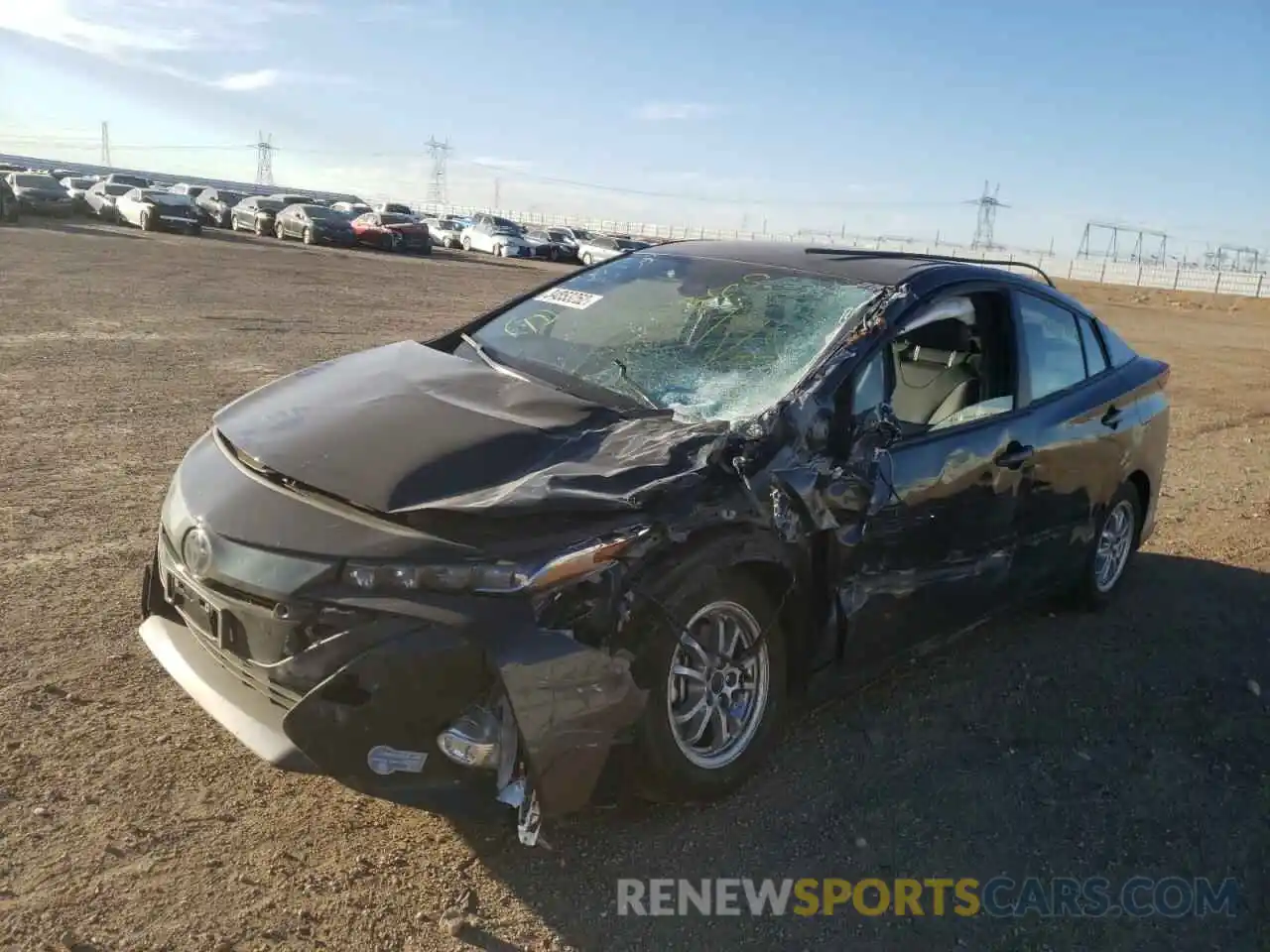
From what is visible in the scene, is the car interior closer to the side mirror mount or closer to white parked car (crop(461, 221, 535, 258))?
A: the side mirror mount

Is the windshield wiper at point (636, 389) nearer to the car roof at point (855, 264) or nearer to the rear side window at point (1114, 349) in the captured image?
the car roof at point (855, 264)

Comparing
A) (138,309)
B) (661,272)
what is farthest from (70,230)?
(661,272)

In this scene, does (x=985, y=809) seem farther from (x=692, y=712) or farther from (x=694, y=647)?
(x=694, y=647)

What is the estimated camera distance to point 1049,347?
4.73 metres

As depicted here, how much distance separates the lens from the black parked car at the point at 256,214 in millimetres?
35531

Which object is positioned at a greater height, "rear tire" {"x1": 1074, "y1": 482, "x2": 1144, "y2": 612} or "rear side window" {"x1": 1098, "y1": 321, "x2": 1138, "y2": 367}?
"rear side window" {"x1": 1098, "y1": 321, "x2": 1138, "y2": 367}

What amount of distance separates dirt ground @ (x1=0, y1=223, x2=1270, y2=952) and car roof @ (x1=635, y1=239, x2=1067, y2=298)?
1.69 meters

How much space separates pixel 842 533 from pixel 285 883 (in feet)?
6.55

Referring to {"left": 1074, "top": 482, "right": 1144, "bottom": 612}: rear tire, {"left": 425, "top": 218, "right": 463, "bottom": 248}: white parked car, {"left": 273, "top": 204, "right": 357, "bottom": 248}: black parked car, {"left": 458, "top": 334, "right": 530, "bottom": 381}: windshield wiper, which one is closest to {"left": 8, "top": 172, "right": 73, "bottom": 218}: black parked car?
{"left": 273, "top": 204, "right": 357, "bottom": 248}: black parked car

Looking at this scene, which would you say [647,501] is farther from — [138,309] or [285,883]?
[138,309]

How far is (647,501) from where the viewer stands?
2.92 metres

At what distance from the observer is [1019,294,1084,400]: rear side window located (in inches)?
179

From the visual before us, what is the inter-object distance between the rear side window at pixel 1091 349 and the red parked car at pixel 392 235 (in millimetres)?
30940

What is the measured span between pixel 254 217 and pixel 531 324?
A: 35215 mm
